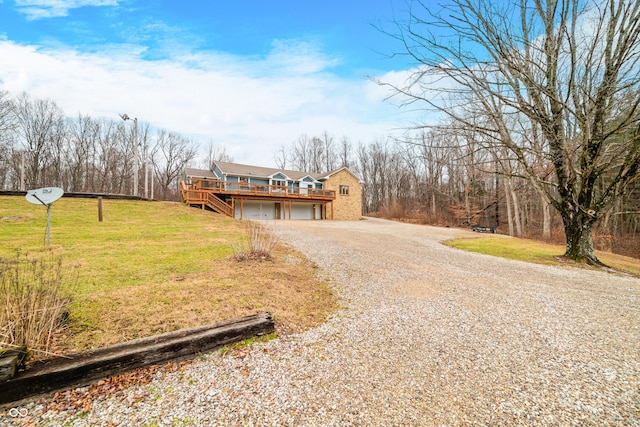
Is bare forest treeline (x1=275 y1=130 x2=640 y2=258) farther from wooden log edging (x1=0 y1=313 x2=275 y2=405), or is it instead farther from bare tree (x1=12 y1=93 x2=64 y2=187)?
bare tree (x1=12 y1=93 x2=64 y2=187)

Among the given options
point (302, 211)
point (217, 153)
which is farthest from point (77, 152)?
point (302, 211)

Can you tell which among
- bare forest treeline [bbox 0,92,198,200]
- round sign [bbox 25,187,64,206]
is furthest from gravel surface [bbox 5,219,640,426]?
bare forest treeline [bbox 0,92,198,200]

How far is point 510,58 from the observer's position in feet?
22.2

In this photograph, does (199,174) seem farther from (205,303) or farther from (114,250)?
(205,303)

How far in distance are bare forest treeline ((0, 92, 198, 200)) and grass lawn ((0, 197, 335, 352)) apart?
63.8 ft

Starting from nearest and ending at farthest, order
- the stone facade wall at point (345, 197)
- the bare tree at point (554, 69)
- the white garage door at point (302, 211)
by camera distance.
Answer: the bare tree at point (554, 69) → the white garage door at point (302, 211) → the stone facade wall at point (345, 197)

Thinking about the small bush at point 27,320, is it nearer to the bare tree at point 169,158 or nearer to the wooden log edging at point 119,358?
the wooden log edging at point 119,358

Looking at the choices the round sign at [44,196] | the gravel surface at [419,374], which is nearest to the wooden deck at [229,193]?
the round sign at [44,196]

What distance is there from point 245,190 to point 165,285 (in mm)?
18267

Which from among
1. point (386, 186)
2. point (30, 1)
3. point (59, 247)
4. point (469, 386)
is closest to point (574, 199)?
point (469, 386)

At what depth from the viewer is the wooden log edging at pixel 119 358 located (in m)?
1.96

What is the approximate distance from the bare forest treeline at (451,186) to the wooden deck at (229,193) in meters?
9.70

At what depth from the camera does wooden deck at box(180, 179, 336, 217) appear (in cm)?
2009

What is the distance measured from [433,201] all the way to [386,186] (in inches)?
420
